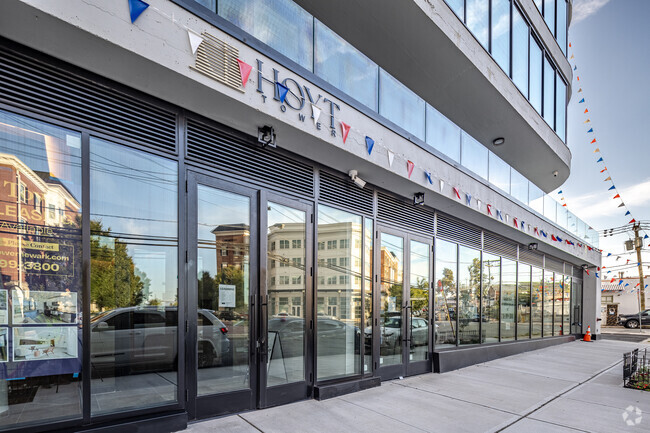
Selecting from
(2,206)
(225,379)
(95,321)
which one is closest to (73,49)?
(2,206)

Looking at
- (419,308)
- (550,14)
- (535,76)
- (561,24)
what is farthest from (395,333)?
(561,24)

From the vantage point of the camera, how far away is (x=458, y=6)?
781cm

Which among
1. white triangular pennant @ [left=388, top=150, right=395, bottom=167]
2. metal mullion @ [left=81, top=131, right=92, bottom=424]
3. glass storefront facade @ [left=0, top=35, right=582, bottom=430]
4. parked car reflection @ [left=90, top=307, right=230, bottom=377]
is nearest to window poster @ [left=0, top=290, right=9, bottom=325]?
glass storefront facade @ [left=0, top=35, right=582, bottom=430]

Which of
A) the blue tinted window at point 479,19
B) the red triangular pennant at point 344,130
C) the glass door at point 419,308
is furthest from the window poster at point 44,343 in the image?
the blue tinted window at point 479,19

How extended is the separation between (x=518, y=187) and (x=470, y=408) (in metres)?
8.67

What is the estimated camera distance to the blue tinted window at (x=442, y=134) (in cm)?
873

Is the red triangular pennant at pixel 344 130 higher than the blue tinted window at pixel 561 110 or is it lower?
lower

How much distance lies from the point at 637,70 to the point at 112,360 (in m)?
19.5

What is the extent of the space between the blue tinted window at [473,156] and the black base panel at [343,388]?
569 centimetres

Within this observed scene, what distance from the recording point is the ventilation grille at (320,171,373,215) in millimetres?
6793

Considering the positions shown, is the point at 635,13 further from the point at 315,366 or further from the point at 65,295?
the point at 65,295

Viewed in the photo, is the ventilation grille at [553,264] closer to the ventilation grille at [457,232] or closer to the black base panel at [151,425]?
the ventilation grille at [457,232]

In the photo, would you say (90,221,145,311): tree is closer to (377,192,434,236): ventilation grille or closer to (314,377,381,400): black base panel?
(314,377,381,400): black base panel

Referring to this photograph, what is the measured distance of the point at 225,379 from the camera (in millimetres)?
5098
